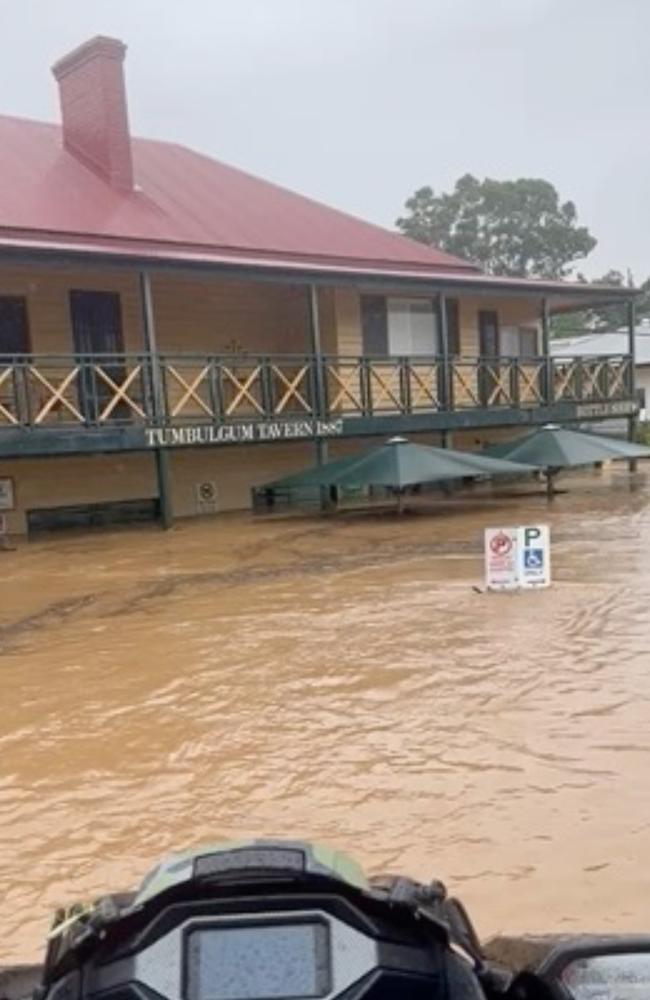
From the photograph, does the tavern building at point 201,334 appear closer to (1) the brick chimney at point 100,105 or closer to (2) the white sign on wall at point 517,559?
(1) the brick chimney at point 100,105

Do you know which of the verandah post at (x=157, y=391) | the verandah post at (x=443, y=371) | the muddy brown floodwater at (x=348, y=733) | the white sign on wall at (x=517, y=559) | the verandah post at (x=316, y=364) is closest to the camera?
the muddy brown floodwater at (x=348, y=733)

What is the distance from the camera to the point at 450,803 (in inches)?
154

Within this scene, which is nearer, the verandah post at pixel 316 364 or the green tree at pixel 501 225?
the verandah post at pixel 316 364

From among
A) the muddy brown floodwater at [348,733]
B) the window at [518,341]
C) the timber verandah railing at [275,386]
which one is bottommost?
the muddy brown floodwater at [348,733]

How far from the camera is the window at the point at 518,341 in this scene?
2216 cm

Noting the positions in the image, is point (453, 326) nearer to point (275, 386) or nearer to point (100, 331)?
point (275, 386)

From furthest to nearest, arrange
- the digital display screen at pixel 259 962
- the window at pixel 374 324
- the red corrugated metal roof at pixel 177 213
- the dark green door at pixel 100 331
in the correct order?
the window at pixel 374 324, the red corrugated metal roof at pixel 177 213, the dark green door at pixel 100 331, the digital display screen at pixel 259 962

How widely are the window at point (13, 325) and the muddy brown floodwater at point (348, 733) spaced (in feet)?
22.4

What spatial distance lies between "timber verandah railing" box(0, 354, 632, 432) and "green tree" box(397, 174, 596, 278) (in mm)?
44277

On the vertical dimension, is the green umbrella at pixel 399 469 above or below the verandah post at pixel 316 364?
below

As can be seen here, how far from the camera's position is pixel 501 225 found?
2499 inches

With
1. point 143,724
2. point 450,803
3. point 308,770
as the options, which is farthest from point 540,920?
point 143,724

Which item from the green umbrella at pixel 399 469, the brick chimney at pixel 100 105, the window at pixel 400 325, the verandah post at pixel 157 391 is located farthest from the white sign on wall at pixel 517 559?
the brick chimney at pixel 100 105

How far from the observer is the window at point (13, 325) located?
15.2 meters
